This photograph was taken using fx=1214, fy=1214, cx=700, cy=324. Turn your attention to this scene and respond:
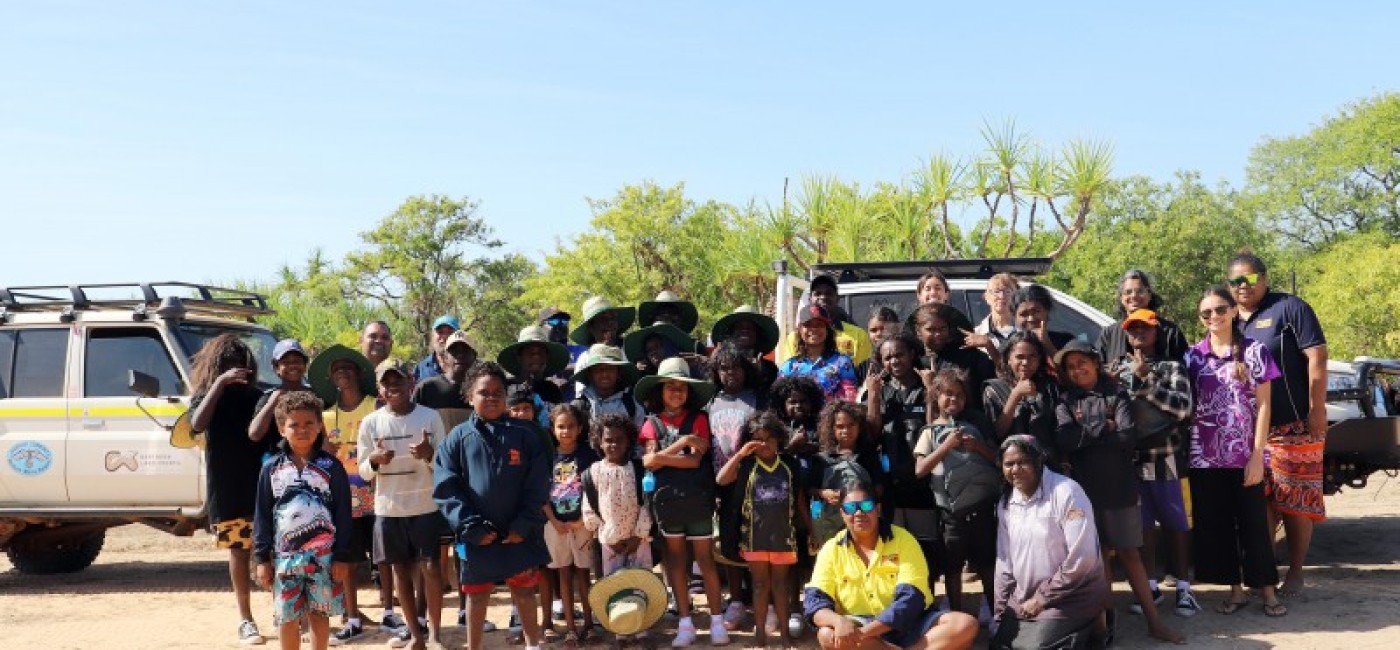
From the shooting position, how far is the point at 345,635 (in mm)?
7000

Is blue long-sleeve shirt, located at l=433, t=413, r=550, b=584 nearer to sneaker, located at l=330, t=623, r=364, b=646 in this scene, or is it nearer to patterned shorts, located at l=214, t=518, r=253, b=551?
sneaker, located at l=330, t=623, r=364, b=646

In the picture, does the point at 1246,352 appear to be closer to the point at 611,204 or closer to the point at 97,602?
the point at 97,602

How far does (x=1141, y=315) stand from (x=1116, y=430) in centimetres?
75

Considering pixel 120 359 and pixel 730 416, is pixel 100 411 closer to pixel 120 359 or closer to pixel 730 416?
pixel 120 359

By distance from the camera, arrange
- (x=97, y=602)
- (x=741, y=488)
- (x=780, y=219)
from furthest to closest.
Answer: (x=780, y=219), (x=97, y=602), (x=741, y=488)

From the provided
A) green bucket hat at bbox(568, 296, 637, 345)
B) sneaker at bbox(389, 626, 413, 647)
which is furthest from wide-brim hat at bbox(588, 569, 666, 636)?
green bucket hat at bbox(568, 296, 637, 345)

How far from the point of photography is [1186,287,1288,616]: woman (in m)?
6.77

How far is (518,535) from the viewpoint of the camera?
5984 millimetres

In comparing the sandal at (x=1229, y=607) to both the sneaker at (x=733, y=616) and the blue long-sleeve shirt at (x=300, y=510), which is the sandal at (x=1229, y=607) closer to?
the sneaker at (x=733, y=616)

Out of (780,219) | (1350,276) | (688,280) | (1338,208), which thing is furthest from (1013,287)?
(1338,208)

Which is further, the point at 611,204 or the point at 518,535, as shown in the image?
the point at 611,204

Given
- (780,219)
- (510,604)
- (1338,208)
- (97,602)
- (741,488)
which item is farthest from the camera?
(1338,208)

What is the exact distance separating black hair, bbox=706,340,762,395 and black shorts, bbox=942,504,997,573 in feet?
4.17

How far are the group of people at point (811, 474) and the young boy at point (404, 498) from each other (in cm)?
2
